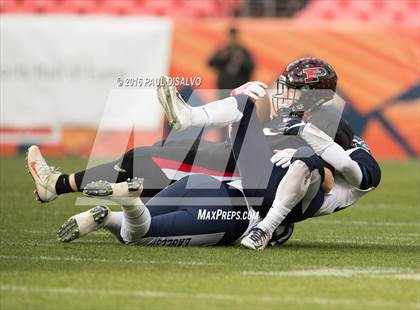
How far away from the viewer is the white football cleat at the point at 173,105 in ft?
19.5

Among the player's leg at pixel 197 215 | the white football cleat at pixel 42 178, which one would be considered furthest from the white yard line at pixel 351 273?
the white football cleat at pixel 42 178

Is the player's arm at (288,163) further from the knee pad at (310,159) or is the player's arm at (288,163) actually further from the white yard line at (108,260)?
the white yard line at (108,260)

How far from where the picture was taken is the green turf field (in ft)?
15.0

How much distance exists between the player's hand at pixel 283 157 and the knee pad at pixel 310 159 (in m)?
0.14

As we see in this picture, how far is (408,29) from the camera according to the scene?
1412 cm

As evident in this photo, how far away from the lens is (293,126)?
608 centimetres

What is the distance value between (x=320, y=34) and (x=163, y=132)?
2721 millimetres

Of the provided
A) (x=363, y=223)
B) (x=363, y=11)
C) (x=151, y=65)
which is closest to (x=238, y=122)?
(x=363, y=223)

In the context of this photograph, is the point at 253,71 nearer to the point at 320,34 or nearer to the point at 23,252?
the point at 320,34

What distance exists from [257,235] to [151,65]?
8.21 m

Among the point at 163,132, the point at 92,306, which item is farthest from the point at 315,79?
the point at 163,132

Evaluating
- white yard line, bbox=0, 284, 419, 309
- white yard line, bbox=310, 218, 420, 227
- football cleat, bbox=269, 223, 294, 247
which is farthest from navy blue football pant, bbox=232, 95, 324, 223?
white yard line, bbox=310, 218, 420, 227

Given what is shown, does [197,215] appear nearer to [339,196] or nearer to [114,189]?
[114,189]

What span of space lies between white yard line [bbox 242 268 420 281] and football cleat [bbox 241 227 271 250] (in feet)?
2.49
